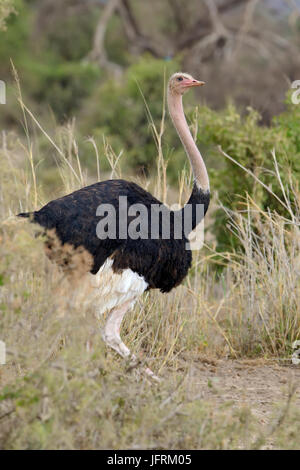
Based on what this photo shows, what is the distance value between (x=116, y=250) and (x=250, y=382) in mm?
1198

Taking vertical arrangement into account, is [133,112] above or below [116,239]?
above

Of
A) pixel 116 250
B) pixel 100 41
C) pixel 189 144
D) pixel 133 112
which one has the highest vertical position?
pixel 100 41

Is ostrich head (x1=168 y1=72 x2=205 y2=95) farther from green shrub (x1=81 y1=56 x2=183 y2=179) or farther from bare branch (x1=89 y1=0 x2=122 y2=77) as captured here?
bare branch (x1=89 y1=0 x2=122 y2=77)

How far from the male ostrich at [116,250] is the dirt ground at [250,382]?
58cm

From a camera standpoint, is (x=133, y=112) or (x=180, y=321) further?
(x=133, y=112)

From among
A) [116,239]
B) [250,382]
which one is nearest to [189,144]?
[116,239]

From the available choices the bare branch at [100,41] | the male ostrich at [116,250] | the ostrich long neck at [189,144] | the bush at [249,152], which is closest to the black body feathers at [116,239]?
the male ostrich at [116,250]

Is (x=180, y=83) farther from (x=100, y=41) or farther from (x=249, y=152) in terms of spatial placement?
(x=100, y=41)

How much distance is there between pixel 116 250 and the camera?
4293mm

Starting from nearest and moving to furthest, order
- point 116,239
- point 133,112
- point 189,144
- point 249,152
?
point 116,239 → point 189,144 → point 249,152 → point 133,112

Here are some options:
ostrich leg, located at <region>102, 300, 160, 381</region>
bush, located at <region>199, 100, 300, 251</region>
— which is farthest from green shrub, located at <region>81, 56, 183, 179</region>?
ostrich leg, located at <region>102, 300, 160, 381</region>

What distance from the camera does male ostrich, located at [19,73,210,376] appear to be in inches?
164

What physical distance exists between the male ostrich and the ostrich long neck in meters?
0.26
